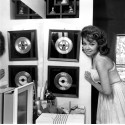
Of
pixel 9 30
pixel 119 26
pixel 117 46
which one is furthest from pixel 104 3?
pixel 9 30

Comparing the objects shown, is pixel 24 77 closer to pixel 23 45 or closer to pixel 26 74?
pixel 26 74

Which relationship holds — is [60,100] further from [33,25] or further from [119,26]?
[119,26]

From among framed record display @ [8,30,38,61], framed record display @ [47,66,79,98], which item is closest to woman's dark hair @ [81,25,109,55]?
framed record display @ [47,66,79,98]

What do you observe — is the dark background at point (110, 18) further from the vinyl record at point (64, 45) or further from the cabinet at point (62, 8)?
the vinyl record at point (64, 45)

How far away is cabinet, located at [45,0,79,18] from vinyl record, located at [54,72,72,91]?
0.75 metres

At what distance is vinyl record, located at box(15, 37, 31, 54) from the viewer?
2034 mm

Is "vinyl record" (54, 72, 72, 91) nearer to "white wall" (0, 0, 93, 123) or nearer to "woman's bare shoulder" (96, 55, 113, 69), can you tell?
"white wall" (0, 0, 93, 123)

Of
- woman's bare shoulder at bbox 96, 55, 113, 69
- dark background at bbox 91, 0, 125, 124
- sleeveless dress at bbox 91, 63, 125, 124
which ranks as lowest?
sleeveless dress at bbox 91, 63, 125, 124

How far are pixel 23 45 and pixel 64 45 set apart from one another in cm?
52

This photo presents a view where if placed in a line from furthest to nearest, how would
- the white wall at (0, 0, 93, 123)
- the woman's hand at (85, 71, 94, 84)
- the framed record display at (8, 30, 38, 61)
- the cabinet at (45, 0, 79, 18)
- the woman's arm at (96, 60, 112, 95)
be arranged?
the cabinet at (45, 0, 79, 18) → the white wall at (0, 0, 93, 123) → the woman's hand at (85, 71, 94, 84) → the woman's arm at (96, 60, 112, 95) → the framed record display at (8, 30, 38, 61)

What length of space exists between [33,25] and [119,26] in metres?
1.19

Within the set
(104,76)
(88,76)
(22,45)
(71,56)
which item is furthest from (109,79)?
(22,45)

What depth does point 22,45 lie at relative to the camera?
7.20ft

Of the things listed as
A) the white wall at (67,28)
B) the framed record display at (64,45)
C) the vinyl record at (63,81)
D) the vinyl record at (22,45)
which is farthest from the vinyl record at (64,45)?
the vinyl record at (22,45)
